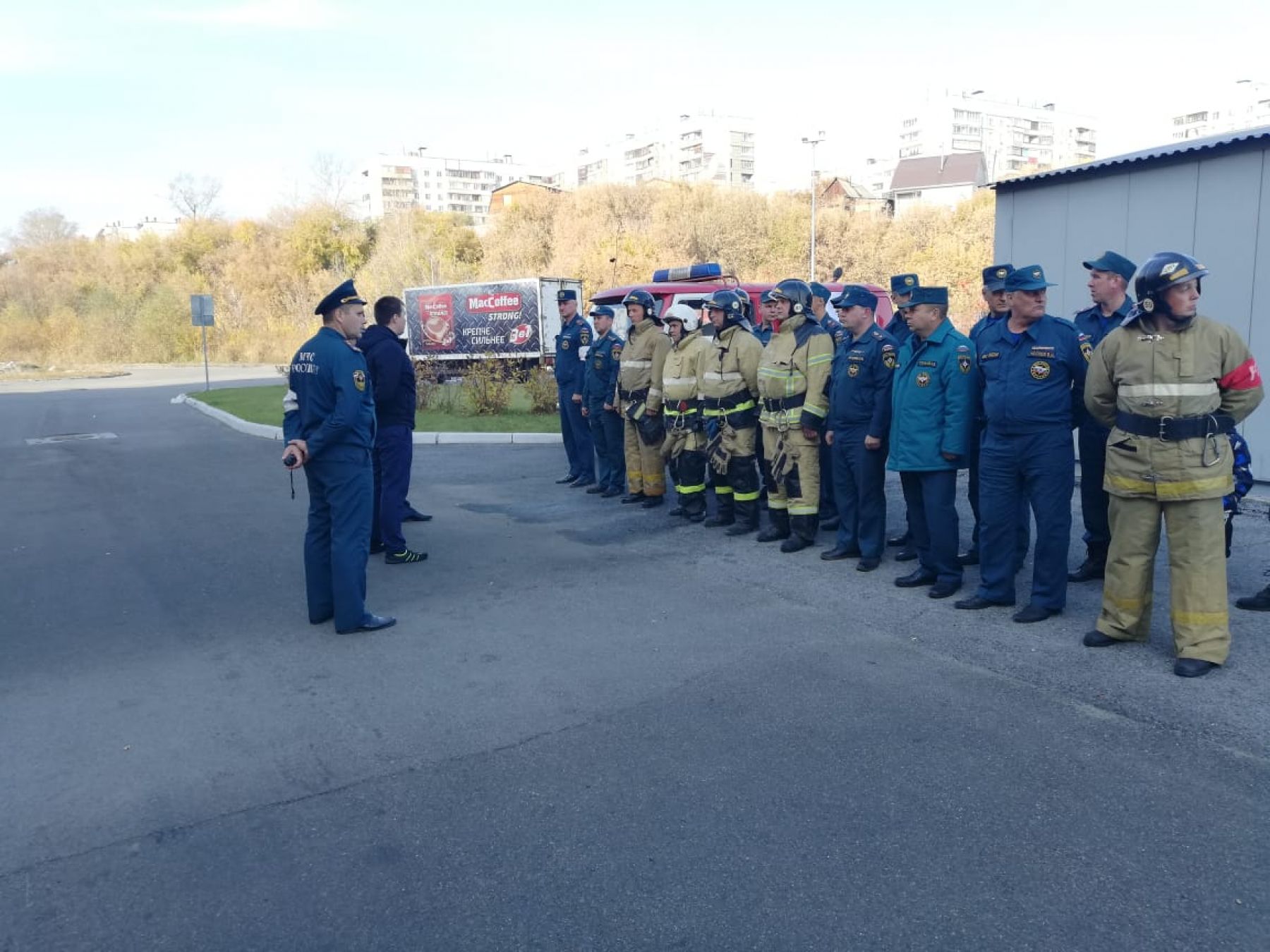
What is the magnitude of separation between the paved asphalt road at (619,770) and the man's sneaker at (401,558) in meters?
0.45

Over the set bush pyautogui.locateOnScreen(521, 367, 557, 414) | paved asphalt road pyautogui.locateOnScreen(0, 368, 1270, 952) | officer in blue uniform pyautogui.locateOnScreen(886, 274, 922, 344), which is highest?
officer in blue uniform pyautogui.locateOnScreen(886, 274, 922, 344)

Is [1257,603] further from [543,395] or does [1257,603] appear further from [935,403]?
[543,395]

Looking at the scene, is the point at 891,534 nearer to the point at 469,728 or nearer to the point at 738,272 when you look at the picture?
the point at 469,728

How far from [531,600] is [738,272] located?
4283 cm

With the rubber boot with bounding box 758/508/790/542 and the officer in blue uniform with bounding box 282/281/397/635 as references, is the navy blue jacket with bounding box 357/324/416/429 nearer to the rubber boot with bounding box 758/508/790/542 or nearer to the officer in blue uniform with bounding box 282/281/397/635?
the officer in blue uniform with bounding box 282/281/397/635

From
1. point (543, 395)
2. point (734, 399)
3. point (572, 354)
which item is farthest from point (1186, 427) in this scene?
point (543, 395)

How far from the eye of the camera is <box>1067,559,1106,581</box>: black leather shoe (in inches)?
252

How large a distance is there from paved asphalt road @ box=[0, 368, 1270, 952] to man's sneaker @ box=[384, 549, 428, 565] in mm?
453

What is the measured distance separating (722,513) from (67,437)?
13.8m

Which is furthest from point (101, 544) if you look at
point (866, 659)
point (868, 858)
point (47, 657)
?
point (868, 858)

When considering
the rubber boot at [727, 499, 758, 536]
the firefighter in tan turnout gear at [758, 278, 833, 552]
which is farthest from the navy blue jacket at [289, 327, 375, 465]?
the rubber boot at [727, 499, 758, 536]

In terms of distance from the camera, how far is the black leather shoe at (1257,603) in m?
5.54

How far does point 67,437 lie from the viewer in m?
17.0

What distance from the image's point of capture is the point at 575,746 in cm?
409
